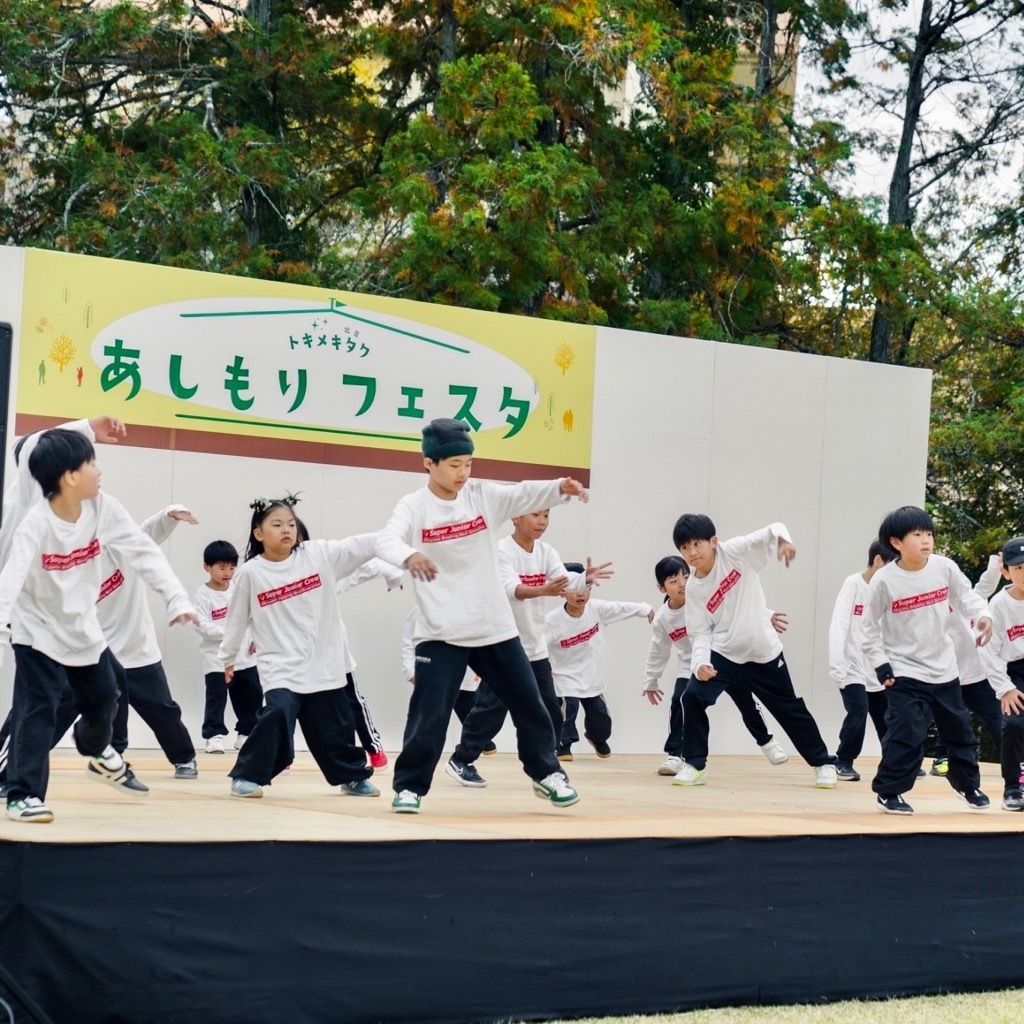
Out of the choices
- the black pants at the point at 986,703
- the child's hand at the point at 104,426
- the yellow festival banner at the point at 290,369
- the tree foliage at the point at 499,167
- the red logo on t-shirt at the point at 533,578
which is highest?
the tree foliage at the point at 499,167

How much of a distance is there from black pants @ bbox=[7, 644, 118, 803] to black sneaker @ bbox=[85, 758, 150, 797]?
2.22 ft

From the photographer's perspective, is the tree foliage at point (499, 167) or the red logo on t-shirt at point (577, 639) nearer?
the red logo on t-shirt at point (577, 639)

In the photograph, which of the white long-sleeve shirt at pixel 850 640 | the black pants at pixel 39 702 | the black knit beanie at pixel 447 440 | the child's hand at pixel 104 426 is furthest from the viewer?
the white long-sleeve shirt at pixel 850 640

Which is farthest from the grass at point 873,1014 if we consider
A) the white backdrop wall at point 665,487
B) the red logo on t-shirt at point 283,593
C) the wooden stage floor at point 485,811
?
the white backdrop wall at point 665,487

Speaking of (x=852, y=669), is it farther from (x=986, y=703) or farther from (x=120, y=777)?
(x=120, y=777)

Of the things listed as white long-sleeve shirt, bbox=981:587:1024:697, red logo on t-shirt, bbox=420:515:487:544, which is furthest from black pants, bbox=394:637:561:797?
white long-sleeve shirt, bbox=981:587:1024:697

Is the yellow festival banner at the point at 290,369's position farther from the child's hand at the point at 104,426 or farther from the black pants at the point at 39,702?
the black pants at the point at 39,702

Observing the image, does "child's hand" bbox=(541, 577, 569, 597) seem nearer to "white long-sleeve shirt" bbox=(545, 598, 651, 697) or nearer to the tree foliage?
"white long-sleeve shirt" bbox=(545, 598, 651, 697)

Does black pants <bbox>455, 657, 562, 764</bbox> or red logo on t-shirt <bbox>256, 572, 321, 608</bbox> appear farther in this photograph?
black pants <bbox>455, 657, 562, 764</bbox>

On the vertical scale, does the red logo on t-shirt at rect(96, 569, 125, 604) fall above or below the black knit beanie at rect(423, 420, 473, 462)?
below

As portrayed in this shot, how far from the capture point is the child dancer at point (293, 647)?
6414mm

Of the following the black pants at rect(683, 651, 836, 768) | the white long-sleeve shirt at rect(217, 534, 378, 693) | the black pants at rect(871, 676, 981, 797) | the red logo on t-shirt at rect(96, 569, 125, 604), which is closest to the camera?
the white long-sleeve shirt at rect(217, 534, 378, 693)

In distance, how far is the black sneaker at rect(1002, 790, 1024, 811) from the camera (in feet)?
23.1

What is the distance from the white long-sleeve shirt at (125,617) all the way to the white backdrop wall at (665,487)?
7.56 feet
